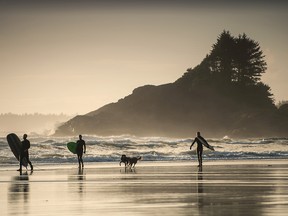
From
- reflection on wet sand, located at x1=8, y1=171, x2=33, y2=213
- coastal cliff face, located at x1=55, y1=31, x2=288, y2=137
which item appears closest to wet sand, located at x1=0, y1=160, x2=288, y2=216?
reflection on wet sand, located at x1=8, y1=171, x2=33, y2=213

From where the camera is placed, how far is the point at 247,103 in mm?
160125

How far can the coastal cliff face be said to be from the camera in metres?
155

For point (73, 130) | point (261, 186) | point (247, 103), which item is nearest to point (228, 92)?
point (247, 103)

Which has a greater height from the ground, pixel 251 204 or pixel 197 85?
pixel 197 85

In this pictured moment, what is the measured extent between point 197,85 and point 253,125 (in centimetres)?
2475

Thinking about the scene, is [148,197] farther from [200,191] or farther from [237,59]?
[237,59]

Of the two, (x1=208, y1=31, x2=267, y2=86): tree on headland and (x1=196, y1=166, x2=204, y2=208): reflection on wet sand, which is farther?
(x1=208, y1=31, x2=267, y2=86): tree on headland

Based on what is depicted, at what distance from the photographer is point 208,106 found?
575 feet

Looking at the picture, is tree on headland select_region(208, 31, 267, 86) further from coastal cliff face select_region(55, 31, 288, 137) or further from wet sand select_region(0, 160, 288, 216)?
wet sand select_region(0, 160, 288, 216)

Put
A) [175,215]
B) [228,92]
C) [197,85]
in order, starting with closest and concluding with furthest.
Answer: [175,215] → [228,92] → [197,85]

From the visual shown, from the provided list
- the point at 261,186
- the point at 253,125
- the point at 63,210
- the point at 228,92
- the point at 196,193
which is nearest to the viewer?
the point at 63,210

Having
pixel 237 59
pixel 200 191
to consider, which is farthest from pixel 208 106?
pixel 200 191

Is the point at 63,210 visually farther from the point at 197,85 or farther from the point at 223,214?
the point at 197,85

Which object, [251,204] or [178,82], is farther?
[178,82]
